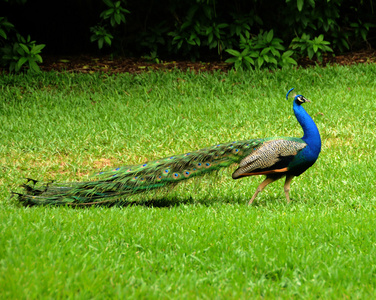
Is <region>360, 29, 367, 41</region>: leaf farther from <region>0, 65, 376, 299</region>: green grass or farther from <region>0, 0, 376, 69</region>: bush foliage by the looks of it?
<region>0, 65, 376, 299</region>: green grass

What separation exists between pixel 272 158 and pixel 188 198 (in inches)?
46.0

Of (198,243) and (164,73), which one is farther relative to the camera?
(164,73)

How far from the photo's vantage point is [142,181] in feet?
Result: 17.4

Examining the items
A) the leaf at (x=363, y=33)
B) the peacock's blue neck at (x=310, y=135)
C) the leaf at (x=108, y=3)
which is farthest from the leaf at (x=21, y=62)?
the leaf at (x=363, y=33)

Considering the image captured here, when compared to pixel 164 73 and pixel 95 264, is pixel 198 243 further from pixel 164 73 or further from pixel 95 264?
pixel 164 73

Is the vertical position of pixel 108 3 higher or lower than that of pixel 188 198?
higher

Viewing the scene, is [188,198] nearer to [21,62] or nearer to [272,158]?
[272,158]

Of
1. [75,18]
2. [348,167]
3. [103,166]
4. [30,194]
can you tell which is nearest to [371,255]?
[348,167]

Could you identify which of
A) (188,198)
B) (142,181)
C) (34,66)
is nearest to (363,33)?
(34,66)

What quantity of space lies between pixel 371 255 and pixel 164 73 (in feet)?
22.9

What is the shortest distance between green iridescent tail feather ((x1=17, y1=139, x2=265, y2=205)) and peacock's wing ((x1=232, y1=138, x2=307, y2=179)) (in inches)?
5.9

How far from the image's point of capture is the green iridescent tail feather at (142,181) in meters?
5.29

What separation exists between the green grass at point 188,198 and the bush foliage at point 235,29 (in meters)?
0.68

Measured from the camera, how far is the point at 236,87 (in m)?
9.63
